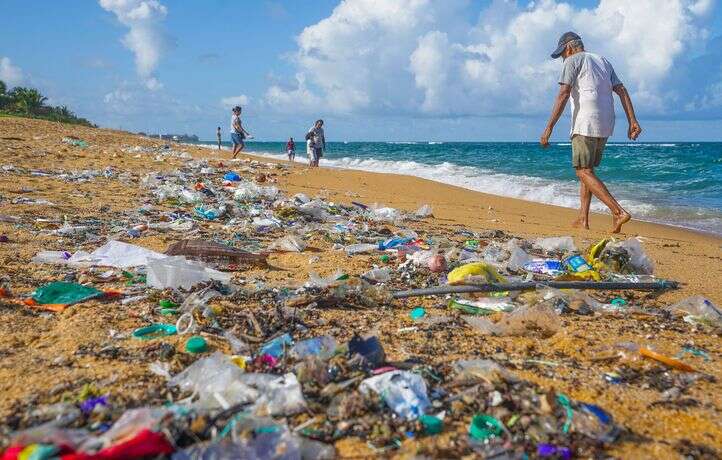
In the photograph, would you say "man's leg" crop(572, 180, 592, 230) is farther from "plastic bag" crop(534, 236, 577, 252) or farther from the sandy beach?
"plastic bag" crop(534, 236, 577, 252)

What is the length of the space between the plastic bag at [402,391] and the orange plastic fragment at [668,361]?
955 millimetres

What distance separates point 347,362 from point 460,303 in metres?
1.06

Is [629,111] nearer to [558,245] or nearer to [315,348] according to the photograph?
[558,245]

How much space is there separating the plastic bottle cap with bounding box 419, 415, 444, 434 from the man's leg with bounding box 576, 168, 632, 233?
12.3ft

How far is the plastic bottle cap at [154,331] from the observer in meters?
2.16

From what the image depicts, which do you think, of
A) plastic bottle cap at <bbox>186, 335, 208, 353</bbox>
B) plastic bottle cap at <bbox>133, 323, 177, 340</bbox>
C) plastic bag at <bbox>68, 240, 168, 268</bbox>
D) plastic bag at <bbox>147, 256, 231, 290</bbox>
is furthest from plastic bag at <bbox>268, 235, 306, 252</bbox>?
plastic bottle cap at <bbox>186, 335, 208, 353</bbox>

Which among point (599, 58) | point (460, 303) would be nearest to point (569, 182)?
point (599, 58)

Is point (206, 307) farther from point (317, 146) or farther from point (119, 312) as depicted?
point (317, 146)

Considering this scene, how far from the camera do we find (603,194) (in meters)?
4.67

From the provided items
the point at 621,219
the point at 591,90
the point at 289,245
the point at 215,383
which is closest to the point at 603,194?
the point at 621,219

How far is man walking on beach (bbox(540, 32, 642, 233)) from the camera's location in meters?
4.65

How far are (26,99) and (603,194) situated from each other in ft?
112

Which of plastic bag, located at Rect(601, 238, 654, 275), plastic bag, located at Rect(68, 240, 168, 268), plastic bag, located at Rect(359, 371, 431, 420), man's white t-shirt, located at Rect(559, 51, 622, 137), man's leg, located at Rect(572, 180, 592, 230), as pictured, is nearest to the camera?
plastic bag, located at Rect(359, 371, 431, 420)

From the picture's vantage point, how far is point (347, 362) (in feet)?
5.85
